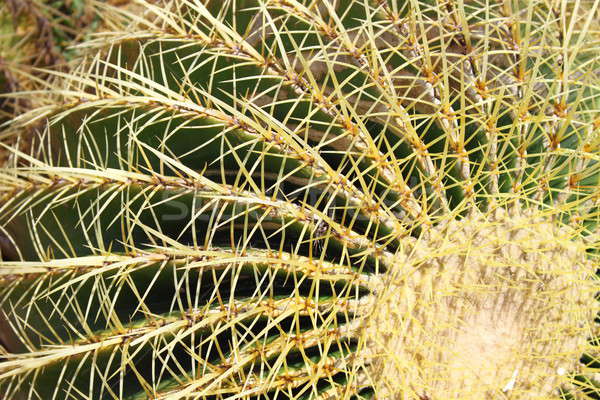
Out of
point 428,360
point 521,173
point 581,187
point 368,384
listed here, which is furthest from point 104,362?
point 581,187

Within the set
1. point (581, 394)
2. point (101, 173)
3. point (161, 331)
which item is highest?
point (101, 173)

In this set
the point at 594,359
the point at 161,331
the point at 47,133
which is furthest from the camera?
the point at 47,133

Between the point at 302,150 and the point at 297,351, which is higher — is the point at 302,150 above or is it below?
above

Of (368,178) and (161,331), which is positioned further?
(368,178)

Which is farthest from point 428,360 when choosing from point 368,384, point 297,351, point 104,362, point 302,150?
point 104,362

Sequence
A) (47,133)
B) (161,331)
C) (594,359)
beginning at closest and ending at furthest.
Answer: (161,331), (594,359), (47,133)

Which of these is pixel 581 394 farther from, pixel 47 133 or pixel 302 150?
pixel 47 133
